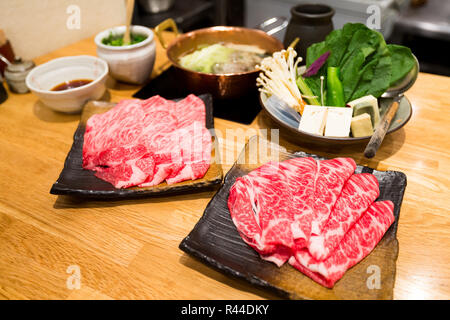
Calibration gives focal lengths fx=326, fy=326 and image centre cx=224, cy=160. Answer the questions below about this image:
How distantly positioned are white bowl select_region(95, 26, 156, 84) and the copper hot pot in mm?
121

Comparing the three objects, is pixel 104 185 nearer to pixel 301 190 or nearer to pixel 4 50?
pixel 301 190

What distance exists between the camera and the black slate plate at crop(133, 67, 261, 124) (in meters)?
1.98

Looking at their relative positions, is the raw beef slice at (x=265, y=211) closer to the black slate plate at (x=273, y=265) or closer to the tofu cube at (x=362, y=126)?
the black slate plate at (x=273, y=265)

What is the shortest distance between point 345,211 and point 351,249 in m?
0.15

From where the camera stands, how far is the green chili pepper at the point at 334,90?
1765 mm

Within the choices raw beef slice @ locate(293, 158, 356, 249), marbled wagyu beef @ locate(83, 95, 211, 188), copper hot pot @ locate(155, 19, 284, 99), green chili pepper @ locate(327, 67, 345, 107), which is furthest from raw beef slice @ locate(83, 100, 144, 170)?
green chili pepper @ locate(327, 67, 345, 107)

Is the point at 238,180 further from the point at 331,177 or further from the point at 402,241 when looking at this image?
the point at 402,241

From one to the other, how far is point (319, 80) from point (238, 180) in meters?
0.91

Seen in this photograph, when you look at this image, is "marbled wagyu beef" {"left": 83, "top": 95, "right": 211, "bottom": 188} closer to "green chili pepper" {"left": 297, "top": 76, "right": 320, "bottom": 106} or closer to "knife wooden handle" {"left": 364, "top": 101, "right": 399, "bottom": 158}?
"green chili pepper" {"left": 297, "top": 76, "right": 320, "bottom": 106}

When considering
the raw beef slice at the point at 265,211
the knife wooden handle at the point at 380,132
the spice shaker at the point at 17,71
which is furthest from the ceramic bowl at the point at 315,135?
the spice shaker at the point at 17,71

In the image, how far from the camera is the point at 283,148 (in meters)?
1.62

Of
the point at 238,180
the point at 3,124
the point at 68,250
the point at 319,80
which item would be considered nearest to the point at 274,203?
the point at 238,180

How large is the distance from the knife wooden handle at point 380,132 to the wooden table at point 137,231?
191mm

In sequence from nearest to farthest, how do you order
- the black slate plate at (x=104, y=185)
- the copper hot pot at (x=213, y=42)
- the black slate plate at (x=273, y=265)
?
the black slate plate at (x=273, y=265), the black slate plate at (x=104, y=185), the copper hot pot at (x=213, y=42)
